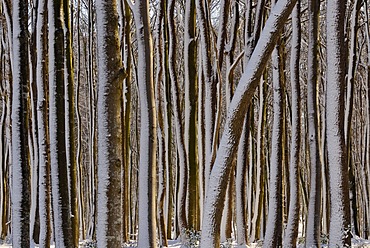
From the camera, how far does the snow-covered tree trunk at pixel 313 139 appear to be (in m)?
9.73

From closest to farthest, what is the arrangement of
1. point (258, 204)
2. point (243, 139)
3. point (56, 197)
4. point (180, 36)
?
point (56, 197), point (243, 139), point (258, 204), point (180, 36)

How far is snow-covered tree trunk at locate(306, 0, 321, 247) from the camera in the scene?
31.9 ft

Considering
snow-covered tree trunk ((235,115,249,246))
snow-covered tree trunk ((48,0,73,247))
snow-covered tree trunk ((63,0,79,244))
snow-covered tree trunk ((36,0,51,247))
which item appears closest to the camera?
snow-covered tree trunk ((48,0,73,247))

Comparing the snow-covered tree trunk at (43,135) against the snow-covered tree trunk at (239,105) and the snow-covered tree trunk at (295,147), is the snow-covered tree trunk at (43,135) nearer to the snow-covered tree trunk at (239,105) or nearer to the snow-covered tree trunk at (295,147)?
the snow-covered tree trunk at (239,105)

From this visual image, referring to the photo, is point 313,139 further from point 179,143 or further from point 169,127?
point 169,127

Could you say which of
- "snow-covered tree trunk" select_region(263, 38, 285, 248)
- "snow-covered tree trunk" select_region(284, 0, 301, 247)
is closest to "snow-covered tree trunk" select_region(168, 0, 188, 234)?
"snow-covered tree trunk" select_region(263, 38, 285, 248)

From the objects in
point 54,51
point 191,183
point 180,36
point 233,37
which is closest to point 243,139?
point 191,183

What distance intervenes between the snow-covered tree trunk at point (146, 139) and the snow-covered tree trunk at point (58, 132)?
1300mm

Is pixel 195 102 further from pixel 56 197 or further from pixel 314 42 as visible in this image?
pixel 56 197

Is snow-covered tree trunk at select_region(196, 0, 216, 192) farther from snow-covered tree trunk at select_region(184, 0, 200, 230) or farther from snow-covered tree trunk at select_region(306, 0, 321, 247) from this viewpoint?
snow-covered tree trunk at select_region(306, 0, 321, 247)

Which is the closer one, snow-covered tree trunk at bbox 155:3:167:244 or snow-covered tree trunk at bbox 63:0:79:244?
snow-covered tree trunk at bbox 63:0:79:244

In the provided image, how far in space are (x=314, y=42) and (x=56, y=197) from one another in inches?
209

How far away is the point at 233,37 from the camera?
11953 millimetres

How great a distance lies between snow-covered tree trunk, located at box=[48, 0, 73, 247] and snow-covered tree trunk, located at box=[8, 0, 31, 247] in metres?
0.37
